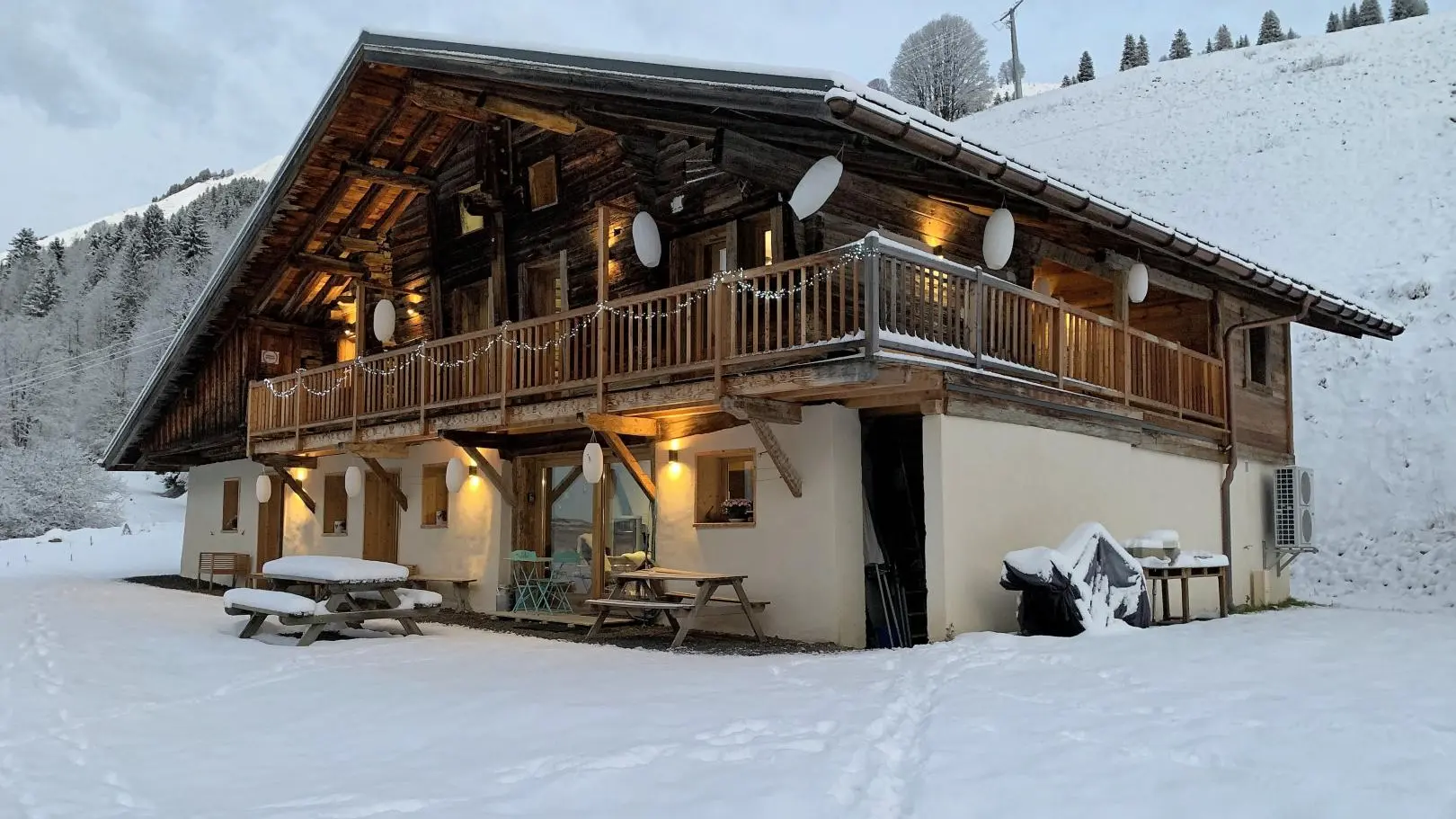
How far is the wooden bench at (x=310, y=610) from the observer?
11.6 metres

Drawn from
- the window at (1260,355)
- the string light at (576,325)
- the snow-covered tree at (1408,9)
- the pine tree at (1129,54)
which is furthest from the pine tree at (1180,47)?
the string light at (576,325)

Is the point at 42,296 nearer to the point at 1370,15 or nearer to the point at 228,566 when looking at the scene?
the point at 228,566

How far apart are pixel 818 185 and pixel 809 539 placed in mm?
3668

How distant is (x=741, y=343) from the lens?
35.0ft

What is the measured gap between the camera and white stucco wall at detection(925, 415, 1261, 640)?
1063 cm

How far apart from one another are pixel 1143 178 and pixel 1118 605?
35.4 metres

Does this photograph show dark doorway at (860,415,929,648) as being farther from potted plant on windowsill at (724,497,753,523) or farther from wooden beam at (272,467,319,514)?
wooden beam at (272,467,319,514)

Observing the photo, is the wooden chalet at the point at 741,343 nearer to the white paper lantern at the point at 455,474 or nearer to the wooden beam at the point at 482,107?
the wooden beam at the point at 482,107

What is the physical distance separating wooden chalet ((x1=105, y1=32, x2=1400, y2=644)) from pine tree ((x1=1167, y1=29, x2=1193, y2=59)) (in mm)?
61730

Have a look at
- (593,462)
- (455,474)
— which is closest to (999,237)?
(593,462)

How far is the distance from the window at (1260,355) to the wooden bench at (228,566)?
17.5m

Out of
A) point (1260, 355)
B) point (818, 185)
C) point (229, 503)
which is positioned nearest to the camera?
point (818, 185)

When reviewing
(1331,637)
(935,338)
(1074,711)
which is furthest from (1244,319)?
(1074,711)

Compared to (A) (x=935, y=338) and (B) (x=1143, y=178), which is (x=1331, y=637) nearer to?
(A) (x=935, y=338)
